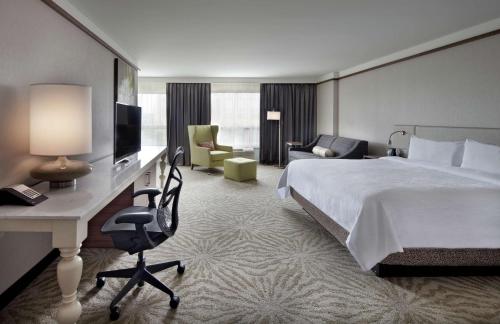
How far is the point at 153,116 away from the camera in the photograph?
8523 millimetres

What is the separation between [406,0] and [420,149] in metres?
1.97

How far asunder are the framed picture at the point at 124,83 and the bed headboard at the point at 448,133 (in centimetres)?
438

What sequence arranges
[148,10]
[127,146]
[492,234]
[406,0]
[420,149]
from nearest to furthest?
1. [492,234]
2. [406,0]
3. [148,10]
4. [127,146]
5. [420,149]

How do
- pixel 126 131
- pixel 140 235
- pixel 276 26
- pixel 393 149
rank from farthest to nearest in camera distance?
pixel 393 149 → pixel 276 26 → pixel 126 131 → pixel 140 235

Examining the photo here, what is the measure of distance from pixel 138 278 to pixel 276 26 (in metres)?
3.10

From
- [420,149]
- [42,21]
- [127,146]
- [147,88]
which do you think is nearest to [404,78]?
[420,149]

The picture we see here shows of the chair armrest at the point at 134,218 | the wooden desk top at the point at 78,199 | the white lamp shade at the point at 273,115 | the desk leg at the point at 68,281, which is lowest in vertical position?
the desk leg at the point at 68,281

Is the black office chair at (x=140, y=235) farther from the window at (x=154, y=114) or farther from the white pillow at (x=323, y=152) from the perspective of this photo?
the window at (x=154, y=114)

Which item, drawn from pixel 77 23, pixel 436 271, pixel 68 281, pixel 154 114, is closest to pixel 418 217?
pixel 436 271

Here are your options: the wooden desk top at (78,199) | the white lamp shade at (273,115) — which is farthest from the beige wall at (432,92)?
the wooden desk top at (78,199)

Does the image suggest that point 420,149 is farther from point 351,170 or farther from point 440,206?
point 440,206

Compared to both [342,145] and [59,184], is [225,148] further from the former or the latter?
[59,184]

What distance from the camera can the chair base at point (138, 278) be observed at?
201cm

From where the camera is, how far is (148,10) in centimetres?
331
